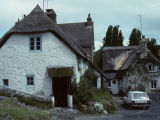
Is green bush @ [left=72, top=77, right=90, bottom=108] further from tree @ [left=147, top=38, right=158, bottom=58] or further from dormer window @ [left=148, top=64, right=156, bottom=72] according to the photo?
tree @ [left=147, top=38, right=158, bottom=58]

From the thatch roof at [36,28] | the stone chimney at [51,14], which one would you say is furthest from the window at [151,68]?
the thatch roof at [36,28]

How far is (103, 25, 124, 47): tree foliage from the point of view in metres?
64.1

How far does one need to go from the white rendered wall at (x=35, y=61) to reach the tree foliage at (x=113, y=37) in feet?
145

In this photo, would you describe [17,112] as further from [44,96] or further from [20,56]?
[20,56]

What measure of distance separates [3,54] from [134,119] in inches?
486

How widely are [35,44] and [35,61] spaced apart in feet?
4.82

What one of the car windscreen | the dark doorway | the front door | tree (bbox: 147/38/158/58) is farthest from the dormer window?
the dark doorway

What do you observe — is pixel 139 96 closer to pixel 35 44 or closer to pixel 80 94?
pixel 80 94

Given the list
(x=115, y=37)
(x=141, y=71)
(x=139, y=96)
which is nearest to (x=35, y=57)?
(x=139, y=96)

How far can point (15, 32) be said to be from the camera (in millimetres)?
21281

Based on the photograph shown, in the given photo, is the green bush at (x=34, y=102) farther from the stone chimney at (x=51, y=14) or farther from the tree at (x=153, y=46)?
the tree at (x=153, y=46)

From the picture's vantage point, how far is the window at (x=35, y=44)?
21350 mm

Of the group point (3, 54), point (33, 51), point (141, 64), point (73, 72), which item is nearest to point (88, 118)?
point (73, 72)

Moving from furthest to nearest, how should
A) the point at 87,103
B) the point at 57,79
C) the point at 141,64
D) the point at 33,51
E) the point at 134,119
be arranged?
the point at 141,64 < the point at 57,79 < the point at 33,51 < the point at 87,103 < the point at 134,119
